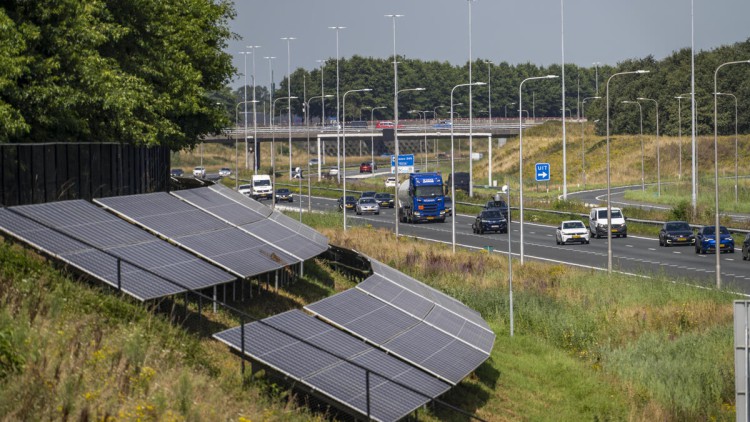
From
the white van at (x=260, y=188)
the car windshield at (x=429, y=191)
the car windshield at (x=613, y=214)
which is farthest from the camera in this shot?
the white van at (x=260, y=188)

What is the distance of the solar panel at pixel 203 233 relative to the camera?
85.6 feet

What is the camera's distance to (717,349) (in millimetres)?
31219

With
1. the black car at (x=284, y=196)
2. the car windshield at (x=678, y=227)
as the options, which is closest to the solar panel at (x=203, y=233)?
the car windshield at (x=678, y=227)

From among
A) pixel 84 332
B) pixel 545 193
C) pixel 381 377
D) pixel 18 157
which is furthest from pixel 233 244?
pixel 545 193

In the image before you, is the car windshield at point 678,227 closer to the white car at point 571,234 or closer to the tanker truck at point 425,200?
the white car at point 571,234

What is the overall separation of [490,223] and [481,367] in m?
49.4

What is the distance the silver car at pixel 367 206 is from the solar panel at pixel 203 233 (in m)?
65.7

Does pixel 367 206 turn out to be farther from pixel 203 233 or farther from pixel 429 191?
pixel 203 233

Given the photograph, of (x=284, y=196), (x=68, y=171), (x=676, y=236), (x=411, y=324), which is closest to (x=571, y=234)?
(x=676, y=236)

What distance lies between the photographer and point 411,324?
84.2ft

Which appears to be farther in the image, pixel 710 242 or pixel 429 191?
pixel 429 191

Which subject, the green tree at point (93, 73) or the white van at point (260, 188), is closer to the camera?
the green tree at point (93, 73)

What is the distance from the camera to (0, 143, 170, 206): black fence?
26625mm

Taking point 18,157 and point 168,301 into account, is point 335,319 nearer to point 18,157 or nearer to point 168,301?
point 168,301
